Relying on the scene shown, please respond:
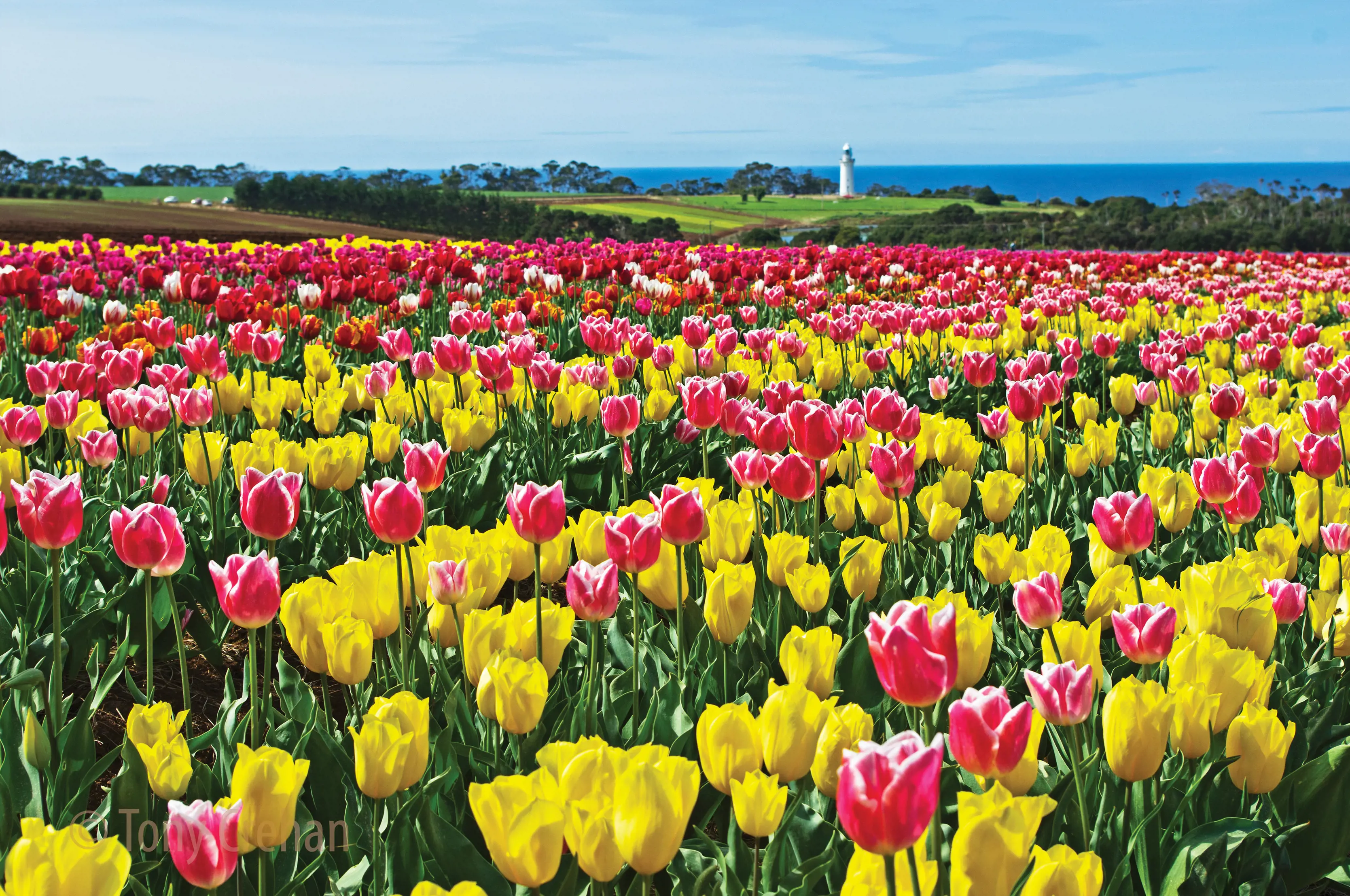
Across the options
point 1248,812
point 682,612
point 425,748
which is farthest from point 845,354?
point 425,748

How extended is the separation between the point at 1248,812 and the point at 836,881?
0.73m

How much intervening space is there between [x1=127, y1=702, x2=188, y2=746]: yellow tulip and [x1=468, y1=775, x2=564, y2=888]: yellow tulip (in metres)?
0.74

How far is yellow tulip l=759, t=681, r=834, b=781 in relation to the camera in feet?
4.64

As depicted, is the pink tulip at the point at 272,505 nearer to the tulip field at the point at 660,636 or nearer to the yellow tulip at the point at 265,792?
the tulip field at the point at 660,636

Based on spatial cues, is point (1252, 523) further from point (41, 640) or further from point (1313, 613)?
point (41, 640)

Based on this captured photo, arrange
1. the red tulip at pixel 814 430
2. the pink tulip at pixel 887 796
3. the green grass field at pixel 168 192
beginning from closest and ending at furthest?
the pink tulip at pixel 887 796
the red tulip at pixel 814 430
the green grass field at pixel 168 192

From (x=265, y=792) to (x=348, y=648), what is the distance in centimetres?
42

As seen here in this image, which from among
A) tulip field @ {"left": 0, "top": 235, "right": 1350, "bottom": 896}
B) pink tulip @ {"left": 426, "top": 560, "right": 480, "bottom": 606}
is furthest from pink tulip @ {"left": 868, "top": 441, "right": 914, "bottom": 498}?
pink tulip @ {"left": 426, "top": 560, "right": 480, "bottom": 606}

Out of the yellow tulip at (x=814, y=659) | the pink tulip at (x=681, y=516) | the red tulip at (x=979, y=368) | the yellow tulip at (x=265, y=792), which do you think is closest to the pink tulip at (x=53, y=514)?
the yellow tulip at (x=265, y=792)

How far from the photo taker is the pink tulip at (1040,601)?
6.14ft

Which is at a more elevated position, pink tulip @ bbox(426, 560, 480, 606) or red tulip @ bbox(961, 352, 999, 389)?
red tulip @ bbox(961, 352, 999, 389)

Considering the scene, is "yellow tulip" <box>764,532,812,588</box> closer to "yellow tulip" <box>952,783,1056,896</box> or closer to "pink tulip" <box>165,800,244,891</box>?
"yellow tulip" <box>952,783,1056,896</box>

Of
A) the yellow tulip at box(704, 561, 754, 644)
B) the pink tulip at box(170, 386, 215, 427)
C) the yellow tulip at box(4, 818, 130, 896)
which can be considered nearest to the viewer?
the yellow tulip at box(4, 818, 130, 896)

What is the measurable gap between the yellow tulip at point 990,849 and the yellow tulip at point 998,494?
6.00 ft
